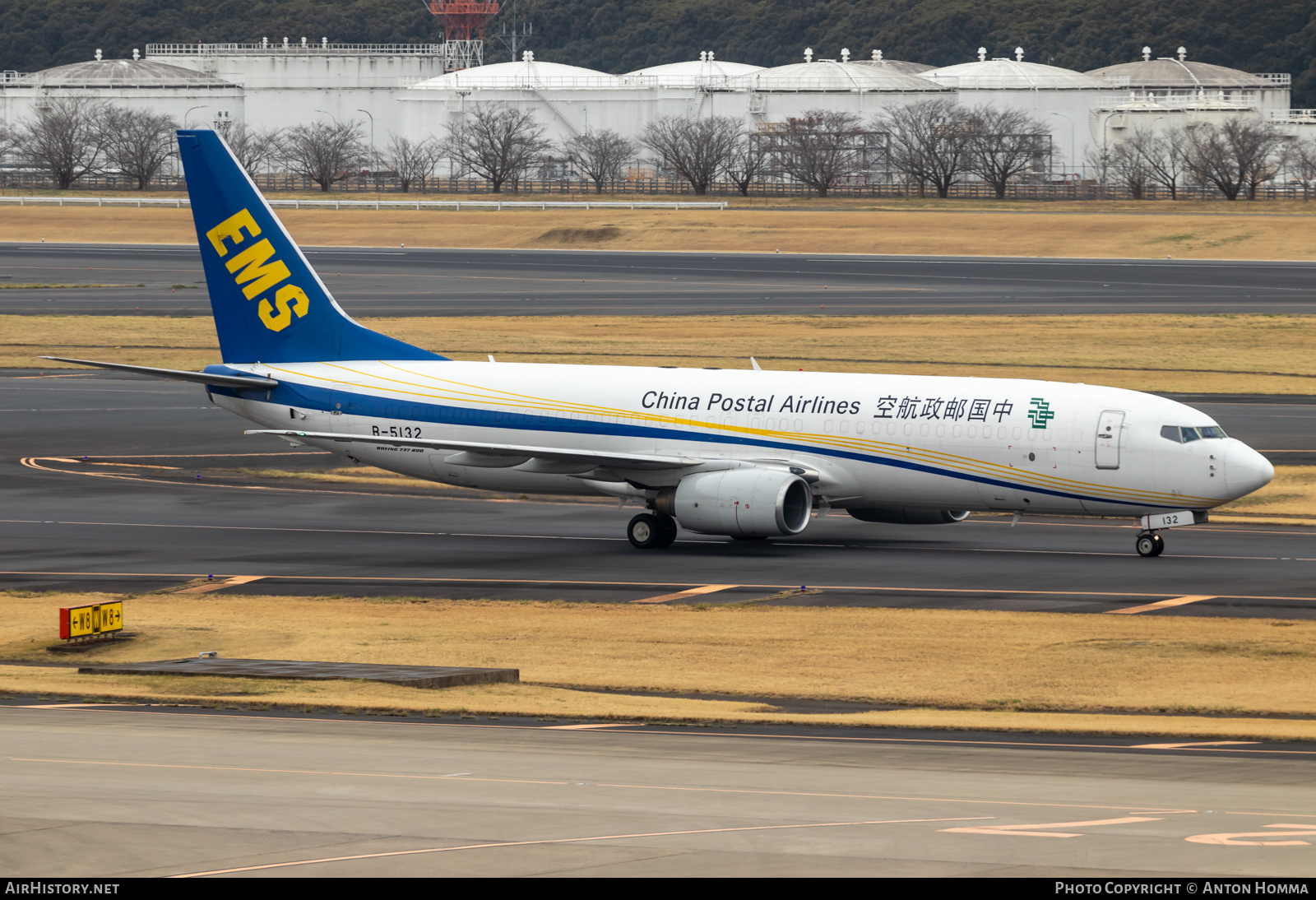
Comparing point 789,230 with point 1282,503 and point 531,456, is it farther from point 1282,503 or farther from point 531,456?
point 531,456

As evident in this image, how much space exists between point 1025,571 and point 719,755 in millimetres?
19546

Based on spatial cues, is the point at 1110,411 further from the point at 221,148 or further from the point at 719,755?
the point at 221,148

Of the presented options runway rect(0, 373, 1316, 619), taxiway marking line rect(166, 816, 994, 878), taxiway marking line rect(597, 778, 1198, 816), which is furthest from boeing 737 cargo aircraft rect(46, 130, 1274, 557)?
taxiway marking line rect(166, 816, 994, 878)

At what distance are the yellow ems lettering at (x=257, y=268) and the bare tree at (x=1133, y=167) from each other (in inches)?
5497

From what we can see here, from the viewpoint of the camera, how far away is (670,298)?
111562 mm

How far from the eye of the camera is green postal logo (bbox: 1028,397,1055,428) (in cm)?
4369

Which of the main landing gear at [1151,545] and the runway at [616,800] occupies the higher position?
the runway at [616,800]

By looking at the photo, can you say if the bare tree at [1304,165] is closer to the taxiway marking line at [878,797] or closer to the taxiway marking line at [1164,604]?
the taxiway marking line at [1164,604]

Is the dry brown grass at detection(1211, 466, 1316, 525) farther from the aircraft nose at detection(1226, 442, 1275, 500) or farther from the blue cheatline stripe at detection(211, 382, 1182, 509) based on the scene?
the blue cheatline stripe at detection(211, 382, 1182, 509)

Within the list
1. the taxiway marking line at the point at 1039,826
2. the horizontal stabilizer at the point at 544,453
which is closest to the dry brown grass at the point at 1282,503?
the horizontal stabilizer at the point at 544,453

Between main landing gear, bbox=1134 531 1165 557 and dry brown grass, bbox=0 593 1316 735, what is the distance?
809cm

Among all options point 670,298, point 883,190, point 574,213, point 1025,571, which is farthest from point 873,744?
point 883,190

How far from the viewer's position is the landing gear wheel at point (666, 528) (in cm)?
4688

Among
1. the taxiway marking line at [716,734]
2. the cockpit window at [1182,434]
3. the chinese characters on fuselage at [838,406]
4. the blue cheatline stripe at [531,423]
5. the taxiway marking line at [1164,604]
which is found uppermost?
the chinese characters on fuselage at [838,406]
